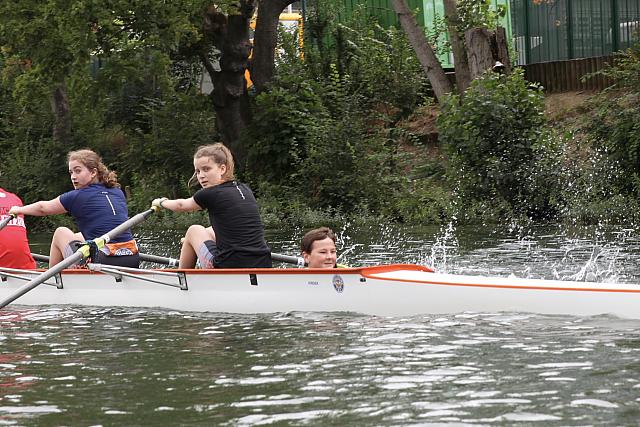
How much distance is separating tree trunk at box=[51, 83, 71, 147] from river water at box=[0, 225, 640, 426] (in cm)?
2289

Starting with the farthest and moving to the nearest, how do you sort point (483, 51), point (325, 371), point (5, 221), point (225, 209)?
point (483, 51), point (5, 221), point (225, 209), point (325, 371)

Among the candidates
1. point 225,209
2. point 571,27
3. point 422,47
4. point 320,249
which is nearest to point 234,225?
point 225,209

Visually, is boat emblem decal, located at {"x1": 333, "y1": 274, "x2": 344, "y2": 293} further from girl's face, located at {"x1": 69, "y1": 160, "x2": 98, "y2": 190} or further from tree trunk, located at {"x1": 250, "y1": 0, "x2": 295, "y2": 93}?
tree trunk, located at {"x1": 250, "y1": 0, "x2": 295, "y2": 93}

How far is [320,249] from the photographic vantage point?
466 inches

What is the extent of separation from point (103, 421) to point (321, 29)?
25.7 m

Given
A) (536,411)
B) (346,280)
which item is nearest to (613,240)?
(346,280)

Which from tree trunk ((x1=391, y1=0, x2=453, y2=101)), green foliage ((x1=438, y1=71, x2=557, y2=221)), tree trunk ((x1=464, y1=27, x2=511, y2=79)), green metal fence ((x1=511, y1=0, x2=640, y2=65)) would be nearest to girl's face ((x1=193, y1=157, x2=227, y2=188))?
green foliage ((x1=438, y1=71, x2=557, y2=221))

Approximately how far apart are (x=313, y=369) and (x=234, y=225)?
3.20m

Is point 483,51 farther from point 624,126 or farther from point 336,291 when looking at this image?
point 336,291

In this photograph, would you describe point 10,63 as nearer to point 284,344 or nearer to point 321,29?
point 321,29

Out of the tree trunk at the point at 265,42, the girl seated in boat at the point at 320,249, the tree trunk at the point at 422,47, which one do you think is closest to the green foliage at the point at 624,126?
the tree trunk at the point at 422,47

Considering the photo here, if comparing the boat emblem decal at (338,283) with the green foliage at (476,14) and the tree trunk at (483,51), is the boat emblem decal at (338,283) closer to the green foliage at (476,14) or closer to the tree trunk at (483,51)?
the tree trunk at (483,51)

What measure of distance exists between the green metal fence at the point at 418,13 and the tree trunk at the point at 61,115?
8.08 m

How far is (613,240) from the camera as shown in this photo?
60.9ft
